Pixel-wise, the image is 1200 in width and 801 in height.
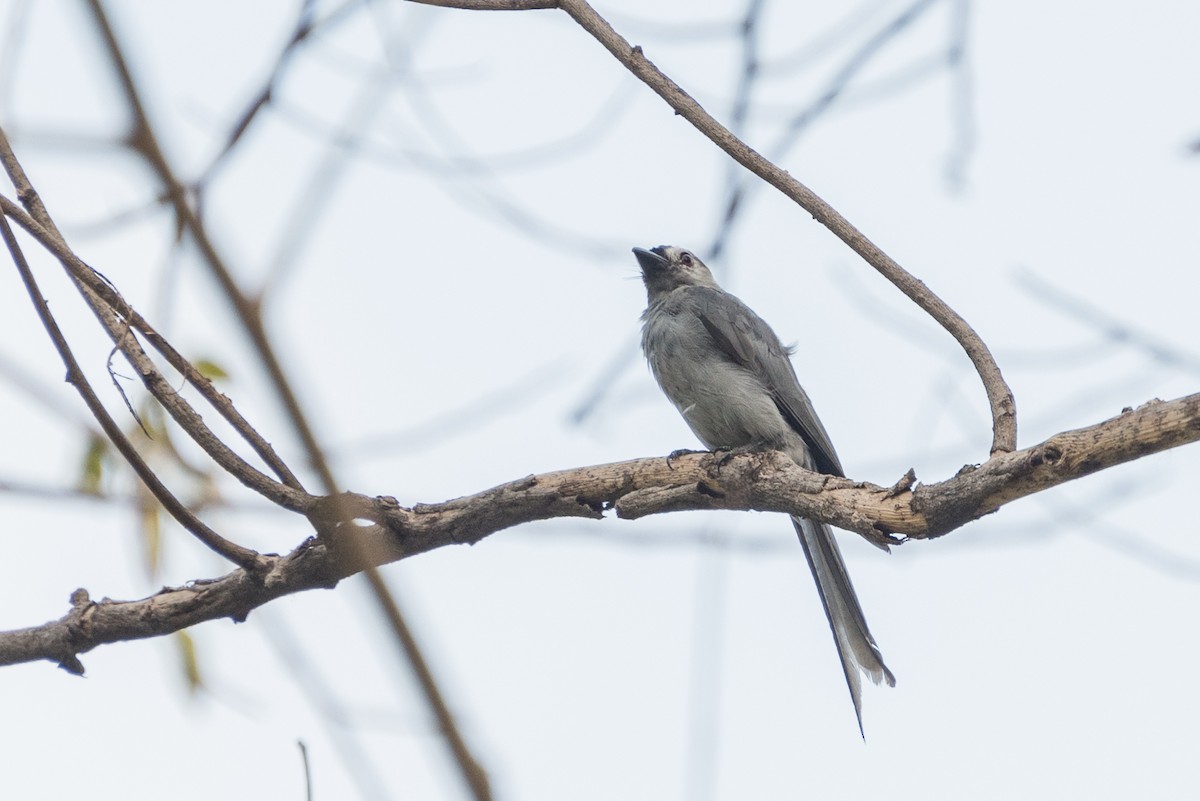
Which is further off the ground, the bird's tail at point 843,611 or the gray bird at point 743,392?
the gray bird at point 743,392

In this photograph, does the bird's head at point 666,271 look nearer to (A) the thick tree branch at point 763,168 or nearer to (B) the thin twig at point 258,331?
(A) the thick tree branch at point 763,168

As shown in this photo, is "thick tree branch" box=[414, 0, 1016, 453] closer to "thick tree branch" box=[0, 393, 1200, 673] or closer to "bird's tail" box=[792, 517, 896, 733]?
"thick tree branch" box=[0, 393, 1200, 673]


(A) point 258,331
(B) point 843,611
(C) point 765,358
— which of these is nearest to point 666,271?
(C) point 765,358

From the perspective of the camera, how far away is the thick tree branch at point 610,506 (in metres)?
3.22

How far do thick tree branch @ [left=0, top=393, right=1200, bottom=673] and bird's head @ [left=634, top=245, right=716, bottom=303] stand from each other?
10.4 ft

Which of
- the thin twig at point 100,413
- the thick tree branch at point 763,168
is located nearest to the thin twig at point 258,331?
the thin twig at point 100,413

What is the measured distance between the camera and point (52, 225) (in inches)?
122

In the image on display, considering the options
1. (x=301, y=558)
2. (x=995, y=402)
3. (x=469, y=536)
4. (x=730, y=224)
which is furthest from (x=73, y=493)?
(x=730, y=224)

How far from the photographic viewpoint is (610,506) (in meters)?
4.21

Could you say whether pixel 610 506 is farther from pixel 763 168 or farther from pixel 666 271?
pixel 666 271

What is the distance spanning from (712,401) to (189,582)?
2813 millimetres

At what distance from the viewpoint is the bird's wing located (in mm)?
5941

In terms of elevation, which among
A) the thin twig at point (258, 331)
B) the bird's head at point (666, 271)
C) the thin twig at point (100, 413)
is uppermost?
the bird's head at point (666, 271)

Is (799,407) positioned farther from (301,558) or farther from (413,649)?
(413,649)
